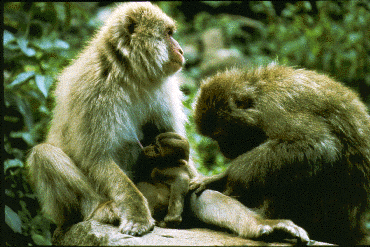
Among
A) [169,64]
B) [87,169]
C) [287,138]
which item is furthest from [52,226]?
[287,138]

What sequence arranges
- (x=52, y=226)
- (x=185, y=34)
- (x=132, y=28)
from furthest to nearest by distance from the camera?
(x=185, y=34) → (x=52, y=226) → (x=132, y=28)

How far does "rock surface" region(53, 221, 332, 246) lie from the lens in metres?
3.30

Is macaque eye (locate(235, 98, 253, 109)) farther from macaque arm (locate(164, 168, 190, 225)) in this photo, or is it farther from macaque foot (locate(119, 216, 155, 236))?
macaque foot (locate(119, 216, 155, 236))

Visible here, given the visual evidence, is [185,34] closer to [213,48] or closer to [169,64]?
[213,48]

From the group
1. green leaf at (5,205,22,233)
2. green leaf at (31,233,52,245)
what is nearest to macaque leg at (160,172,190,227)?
green leaf at (5,205,22,233)

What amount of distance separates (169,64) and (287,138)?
1.57 meters

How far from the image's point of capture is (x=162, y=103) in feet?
15.4

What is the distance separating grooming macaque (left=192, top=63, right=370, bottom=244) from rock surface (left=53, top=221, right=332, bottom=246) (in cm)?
55

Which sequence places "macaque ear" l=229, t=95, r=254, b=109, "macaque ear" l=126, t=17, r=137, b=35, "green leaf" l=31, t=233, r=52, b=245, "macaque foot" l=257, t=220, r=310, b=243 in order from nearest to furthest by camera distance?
"macaque foot" l=257, t=220, r=310, b=243, "macaque ear" l=229, t=95, r=254, b=109, "macaque ear" l=126, t=17, r=137, b=35, "green leaf" l=31, t=233, r=52, b=245

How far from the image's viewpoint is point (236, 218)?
12.2 ft

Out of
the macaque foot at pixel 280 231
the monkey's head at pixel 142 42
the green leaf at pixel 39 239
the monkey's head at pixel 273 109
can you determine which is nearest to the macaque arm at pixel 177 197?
the monkey's head at pixel 273 109

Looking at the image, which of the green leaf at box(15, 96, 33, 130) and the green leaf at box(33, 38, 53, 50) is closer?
the green leaf at box(15, 96, 33, 130)

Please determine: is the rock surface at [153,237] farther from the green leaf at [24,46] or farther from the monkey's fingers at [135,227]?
the green leaf at [24,46]

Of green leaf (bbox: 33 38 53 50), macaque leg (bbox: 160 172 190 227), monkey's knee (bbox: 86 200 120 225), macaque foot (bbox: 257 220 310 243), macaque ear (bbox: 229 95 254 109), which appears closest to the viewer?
macaque foot (bbox: 257 220 310 243)
